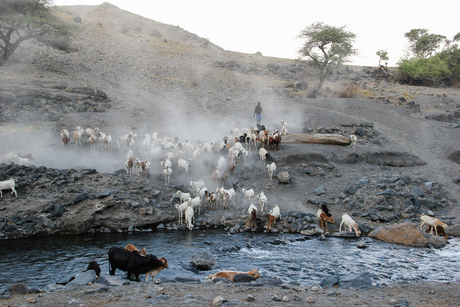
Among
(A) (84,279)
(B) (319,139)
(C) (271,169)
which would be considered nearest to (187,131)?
(C) (271,169)

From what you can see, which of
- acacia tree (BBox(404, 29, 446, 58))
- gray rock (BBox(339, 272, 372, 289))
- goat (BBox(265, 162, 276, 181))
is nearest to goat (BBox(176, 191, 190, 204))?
goat (BBox(265, 162, 276, 181))

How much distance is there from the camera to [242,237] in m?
11.6

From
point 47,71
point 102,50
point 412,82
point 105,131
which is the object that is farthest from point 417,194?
point 412,82

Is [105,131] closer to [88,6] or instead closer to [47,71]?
[47,71]

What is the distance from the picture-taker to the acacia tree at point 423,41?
5896cm

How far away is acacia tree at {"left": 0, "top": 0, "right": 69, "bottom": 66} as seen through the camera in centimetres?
2506

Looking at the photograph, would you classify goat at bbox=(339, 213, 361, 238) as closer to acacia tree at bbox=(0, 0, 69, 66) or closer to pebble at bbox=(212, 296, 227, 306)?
pebble at bbox=(212, 296, 227, 306)

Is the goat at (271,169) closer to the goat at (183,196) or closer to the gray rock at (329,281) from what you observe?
the goat at (183,196)

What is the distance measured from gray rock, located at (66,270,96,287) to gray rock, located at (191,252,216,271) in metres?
2.74

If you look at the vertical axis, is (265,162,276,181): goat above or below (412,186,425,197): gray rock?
above

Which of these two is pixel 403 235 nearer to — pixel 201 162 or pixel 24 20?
pixel 201 162

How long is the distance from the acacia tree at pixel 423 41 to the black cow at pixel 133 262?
2609 inches

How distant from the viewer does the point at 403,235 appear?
35.8 feet

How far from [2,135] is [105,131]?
5.77 meters
